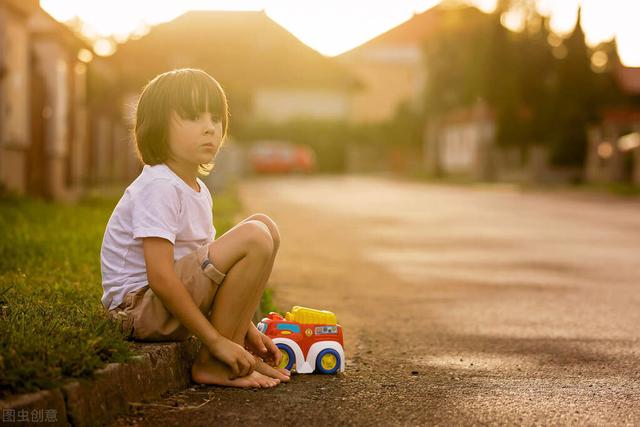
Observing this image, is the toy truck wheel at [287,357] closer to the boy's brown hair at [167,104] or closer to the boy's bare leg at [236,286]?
the boy's bare leg at [236,286]

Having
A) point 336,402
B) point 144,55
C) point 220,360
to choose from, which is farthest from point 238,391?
point 144,55

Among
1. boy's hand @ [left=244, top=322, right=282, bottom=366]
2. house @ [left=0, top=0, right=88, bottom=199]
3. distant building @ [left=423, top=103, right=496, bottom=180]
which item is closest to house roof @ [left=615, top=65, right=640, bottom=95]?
distant building @ [left=423, top=103, right=496, bottom=180]

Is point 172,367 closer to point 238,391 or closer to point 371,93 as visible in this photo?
point 238,391

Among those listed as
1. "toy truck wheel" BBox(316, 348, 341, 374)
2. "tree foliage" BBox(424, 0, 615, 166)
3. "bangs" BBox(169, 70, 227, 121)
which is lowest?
"toy truck wheel" BBox(316, 348, 341, 374)

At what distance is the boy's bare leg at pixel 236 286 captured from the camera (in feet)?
13.1

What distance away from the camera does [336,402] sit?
155 inches

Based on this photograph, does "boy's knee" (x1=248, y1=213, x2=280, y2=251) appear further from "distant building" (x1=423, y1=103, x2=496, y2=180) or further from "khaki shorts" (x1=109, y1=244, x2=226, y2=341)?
"distant building" (x1=423, y1=103, x2=496, y2=180)

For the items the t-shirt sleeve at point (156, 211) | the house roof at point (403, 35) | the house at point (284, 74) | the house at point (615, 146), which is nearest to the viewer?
the t-shirt sleeve at point (156, 211)

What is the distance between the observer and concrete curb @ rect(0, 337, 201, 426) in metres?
3.12

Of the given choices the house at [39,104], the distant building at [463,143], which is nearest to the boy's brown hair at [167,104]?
the house at [39,104]

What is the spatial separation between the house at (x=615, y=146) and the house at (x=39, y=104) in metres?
20.7

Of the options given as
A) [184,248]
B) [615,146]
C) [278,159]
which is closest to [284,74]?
[278,159]

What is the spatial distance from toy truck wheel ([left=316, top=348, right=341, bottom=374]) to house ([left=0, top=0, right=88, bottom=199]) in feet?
30.4

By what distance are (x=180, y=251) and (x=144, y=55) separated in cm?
1914
